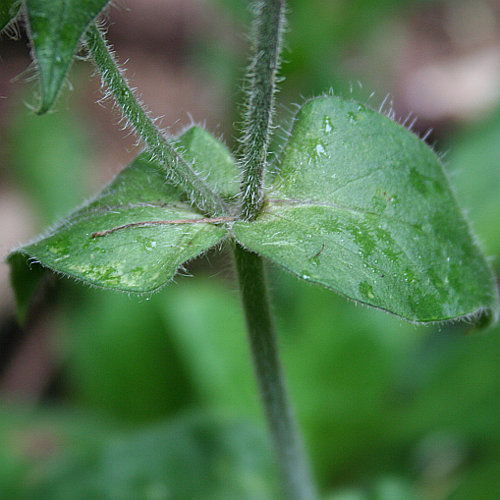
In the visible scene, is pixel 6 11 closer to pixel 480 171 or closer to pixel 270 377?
pixel 270 377

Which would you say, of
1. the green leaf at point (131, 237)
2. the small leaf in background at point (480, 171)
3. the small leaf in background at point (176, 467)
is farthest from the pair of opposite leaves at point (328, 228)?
the small leaf in background at point (480, 171)

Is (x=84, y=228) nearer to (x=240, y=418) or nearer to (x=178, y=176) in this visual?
(x=178, y=176)

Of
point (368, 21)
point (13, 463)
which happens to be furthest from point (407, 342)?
point (368, 21)

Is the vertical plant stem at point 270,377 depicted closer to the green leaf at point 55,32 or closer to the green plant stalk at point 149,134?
the green plant stalk at point 149,134

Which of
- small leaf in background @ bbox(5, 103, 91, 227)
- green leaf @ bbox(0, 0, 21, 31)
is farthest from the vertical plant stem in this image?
small leaf in background @ bbox(5, 103, 91, 227)

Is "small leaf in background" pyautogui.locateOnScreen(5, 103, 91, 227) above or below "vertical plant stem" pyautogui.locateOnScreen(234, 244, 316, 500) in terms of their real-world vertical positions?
below

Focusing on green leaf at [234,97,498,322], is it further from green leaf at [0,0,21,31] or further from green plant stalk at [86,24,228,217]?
green leaf at [0,0,21,31]
